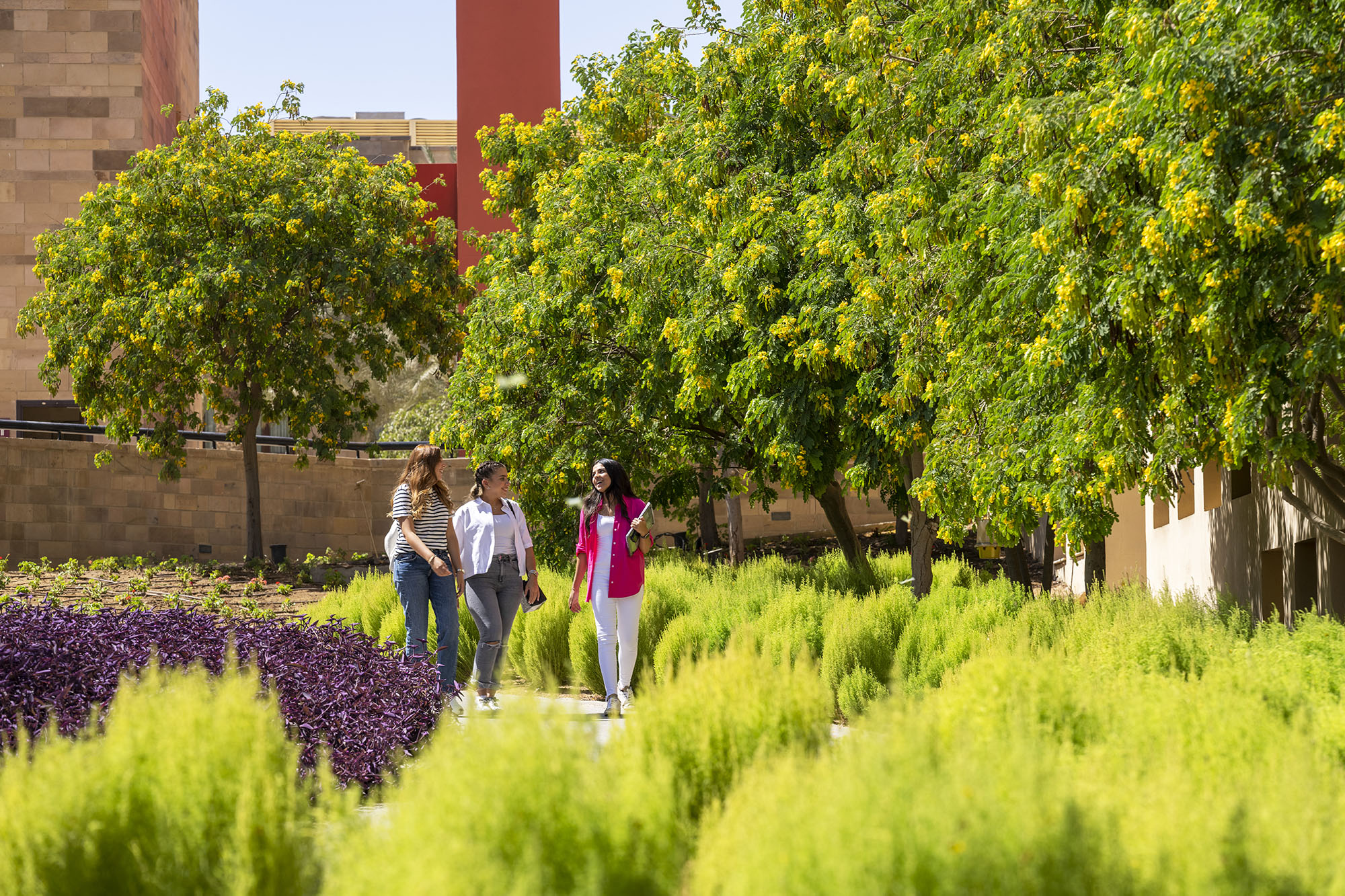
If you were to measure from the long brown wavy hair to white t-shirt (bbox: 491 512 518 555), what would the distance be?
387 mm

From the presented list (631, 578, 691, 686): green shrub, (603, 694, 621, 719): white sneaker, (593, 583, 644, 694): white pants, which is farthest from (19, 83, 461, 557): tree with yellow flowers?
(603, 694, 621, 719): white sneaker

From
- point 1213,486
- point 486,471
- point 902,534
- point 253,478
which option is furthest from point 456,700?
point 902,534

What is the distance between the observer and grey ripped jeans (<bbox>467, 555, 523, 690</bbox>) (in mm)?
8297

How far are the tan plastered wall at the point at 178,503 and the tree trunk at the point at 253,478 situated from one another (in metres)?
2.72

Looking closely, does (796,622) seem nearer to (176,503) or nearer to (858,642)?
(858,642)

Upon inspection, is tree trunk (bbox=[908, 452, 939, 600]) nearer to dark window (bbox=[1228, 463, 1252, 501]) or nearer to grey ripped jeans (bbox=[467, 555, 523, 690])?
dark window (bbox=[1228, 463, 1252, 501])

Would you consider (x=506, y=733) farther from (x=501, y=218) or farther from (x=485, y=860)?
(x=501, y=218)

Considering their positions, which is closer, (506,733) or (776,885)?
(776,885)

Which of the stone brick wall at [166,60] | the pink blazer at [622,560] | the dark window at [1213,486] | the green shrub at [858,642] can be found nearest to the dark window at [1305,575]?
the dark window at [1213,486]

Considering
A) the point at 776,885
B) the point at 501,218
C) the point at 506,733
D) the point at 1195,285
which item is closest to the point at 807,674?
the point at 506,733

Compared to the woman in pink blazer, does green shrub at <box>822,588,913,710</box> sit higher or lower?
lower

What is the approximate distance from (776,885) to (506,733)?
95 cm

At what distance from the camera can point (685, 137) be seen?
14.3m

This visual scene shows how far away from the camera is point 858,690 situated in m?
8.11
